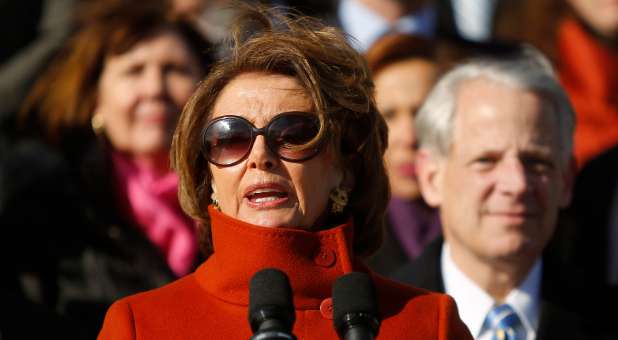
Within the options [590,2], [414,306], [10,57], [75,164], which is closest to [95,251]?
[75,164]

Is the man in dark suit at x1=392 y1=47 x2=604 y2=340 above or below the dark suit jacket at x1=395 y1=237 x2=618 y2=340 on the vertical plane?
above

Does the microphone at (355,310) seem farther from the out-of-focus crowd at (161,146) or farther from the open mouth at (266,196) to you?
the out-of-focus crowd at (161,146)

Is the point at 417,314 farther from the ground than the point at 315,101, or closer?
closer

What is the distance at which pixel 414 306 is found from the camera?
347 cm

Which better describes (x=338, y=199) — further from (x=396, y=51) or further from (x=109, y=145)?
(x=109, y=145)

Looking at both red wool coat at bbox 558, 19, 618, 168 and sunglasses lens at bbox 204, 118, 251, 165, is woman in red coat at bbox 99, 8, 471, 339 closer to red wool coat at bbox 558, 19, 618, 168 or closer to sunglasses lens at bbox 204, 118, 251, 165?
sunglasses lens at bbox 204, 118, 251, 165

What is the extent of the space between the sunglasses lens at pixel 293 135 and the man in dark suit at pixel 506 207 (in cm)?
146

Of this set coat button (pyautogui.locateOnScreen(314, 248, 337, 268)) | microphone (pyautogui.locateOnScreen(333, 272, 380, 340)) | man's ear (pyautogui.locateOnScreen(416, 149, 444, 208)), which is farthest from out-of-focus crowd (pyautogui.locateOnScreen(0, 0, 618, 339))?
microphone (pyautogui.locateOnScreen(333, 272, 380, 340))

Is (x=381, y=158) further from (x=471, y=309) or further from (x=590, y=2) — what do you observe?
(x=590, y=2)

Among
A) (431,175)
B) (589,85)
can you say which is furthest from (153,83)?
(589,85)

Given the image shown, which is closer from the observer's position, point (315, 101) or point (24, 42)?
point (315, 101)

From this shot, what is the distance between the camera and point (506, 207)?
4672 mm

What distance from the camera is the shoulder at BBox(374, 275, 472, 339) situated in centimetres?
340

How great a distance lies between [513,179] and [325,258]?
145 cm
